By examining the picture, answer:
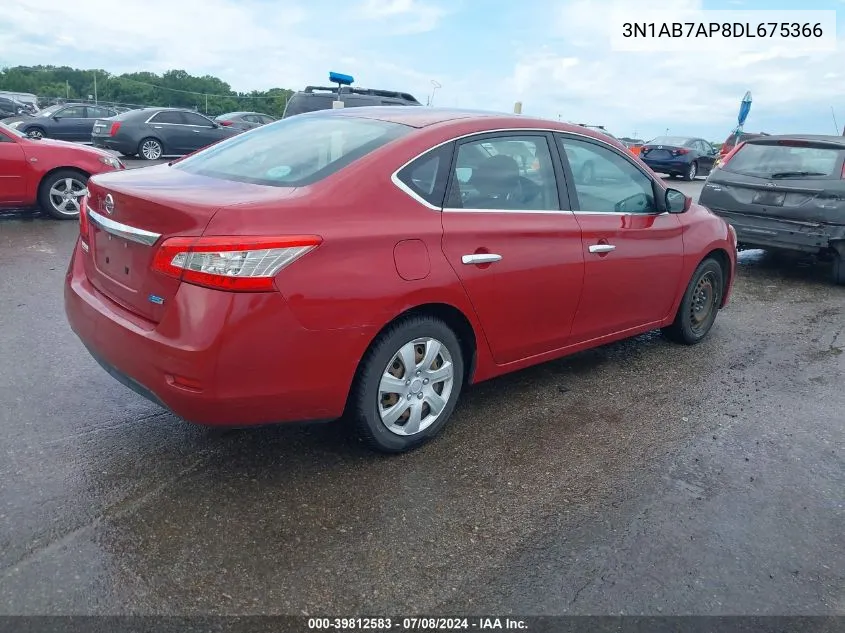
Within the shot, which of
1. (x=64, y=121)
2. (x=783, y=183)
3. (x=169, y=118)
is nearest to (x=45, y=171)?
(x=783, y=183)

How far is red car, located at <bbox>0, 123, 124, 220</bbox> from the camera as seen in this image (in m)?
8.59

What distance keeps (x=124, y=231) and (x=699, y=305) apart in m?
4.12

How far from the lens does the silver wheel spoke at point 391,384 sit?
3223mm

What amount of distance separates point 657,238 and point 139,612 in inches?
144

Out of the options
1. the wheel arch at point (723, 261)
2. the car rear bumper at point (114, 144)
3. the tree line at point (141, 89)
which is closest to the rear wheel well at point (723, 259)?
the wheel arch at point (723, 261)

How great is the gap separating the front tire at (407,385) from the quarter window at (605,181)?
4.42 feet

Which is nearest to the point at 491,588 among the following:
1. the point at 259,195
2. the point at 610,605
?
the point at 610,605

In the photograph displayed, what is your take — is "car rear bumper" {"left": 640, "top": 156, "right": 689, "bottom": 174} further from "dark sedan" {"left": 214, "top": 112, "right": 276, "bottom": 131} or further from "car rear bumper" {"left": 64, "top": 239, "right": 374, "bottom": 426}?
"car rear bumper" {"left": 64, "top": 239, "right": 374, "bottom": 426}

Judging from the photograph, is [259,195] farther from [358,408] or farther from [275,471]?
[275,471]

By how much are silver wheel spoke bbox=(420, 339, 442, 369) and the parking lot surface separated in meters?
0.46

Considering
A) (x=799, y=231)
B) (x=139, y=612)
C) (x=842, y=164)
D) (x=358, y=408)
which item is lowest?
(x=139, y=612)

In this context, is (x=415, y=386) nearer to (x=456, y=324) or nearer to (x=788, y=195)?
(x=456, y=324)

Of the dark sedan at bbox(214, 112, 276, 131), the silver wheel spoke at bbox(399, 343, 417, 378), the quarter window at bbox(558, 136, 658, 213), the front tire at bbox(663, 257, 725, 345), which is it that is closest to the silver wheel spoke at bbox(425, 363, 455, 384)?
the silver wheel spoke at bbox(399, 343, 417, 378)

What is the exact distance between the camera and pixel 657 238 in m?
4.62
